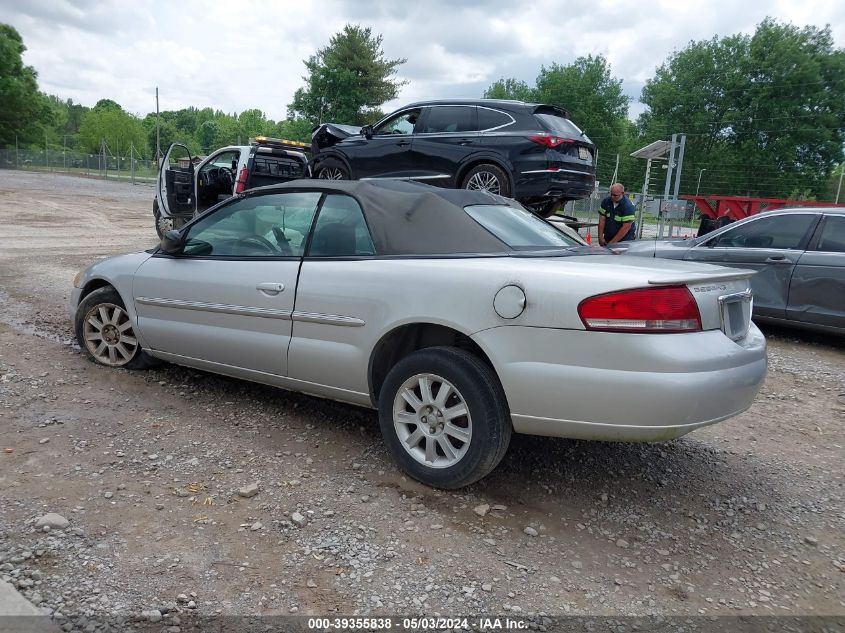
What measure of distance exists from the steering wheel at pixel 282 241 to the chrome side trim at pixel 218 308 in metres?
0.38

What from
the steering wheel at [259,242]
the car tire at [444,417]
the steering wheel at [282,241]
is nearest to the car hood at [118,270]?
the steering wheel at [259,242]

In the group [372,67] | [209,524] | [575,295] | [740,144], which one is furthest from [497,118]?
[740,144]

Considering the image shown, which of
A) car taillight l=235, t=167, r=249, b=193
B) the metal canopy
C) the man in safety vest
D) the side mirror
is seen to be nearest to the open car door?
car taillight l=235, t=167, r=249, b=193

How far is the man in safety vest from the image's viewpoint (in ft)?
32.1

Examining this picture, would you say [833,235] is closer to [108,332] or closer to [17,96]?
[108,332]

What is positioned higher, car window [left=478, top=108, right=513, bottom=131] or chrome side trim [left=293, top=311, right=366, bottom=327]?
car window [left=478, top=108, right=513, bottom=131]

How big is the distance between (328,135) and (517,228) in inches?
278

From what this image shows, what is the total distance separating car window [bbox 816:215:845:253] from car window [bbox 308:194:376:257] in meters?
5.58

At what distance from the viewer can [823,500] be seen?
3.49m

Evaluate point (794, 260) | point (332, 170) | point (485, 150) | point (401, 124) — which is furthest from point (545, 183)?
point (332, 170)

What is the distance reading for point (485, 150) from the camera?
8.39m

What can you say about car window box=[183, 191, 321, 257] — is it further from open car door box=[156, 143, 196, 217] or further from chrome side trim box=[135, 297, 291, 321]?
open car door box=[156, 143, 196, 217]

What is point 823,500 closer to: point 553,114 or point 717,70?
point 553,114

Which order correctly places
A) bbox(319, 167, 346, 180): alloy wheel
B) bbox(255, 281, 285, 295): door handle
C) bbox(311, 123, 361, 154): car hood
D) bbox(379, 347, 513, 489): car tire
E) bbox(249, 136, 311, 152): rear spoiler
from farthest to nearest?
bbox(249, 136, 311, 152): rear spoiler → bbox(311, 123, 361, 154): car hood → bbox(319, 167, 346, 180): alloy wheel → bbox(255, 281, 285, 295): door handle → bbox(379, 347, 513, 489): car tire
